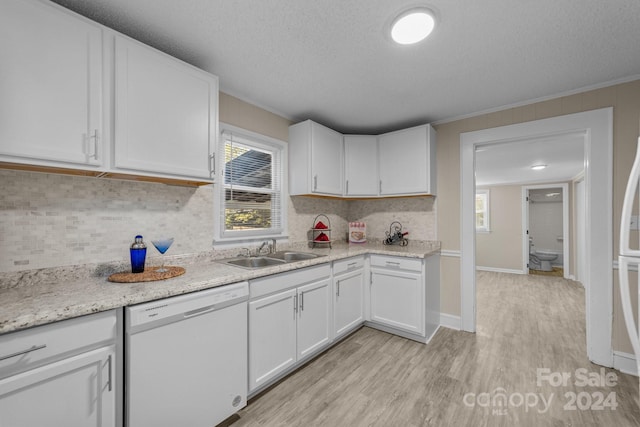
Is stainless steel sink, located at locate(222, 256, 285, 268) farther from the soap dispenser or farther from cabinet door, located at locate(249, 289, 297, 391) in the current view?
the soap dispenser

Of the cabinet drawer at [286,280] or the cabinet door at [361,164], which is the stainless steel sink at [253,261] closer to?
the cabinet drawer at [286,280]

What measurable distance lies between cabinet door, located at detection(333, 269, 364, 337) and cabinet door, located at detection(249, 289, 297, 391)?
1.95ft

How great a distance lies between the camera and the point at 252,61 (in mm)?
1966

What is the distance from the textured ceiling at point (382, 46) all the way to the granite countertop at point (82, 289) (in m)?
1.48

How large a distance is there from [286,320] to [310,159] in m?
1.64

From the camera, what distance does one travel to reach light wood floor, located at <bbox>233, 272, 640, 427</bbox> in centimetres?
171

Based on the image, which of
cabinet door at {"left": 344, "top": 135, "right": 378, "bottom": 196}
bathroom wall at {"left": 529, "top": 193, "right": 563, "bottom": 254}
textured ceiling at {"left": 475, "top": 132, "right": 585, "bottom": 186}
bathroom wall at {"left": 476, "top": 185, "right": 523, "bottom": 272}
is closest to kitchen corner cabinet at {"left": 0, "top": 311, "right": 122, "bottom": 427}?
cabinet door at {"left": 344, "top": 135, "right": 378, "bottom": 196}

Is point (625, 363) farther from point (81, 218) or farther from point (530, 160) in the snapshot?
point (81, 218)

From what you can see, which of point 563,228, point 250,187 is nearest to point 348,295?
point 250,187

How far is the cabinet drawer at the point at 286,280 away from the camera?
1821 mm

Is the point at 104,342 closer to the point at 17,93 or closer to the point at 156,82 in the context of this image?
the point at 17,93

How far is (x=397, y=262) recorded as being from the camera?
9.07 feet

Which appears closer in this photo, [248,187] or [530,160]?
[248,187]

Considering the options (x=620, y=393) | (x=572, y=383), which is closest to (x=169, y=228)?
(x=572, y=383)
